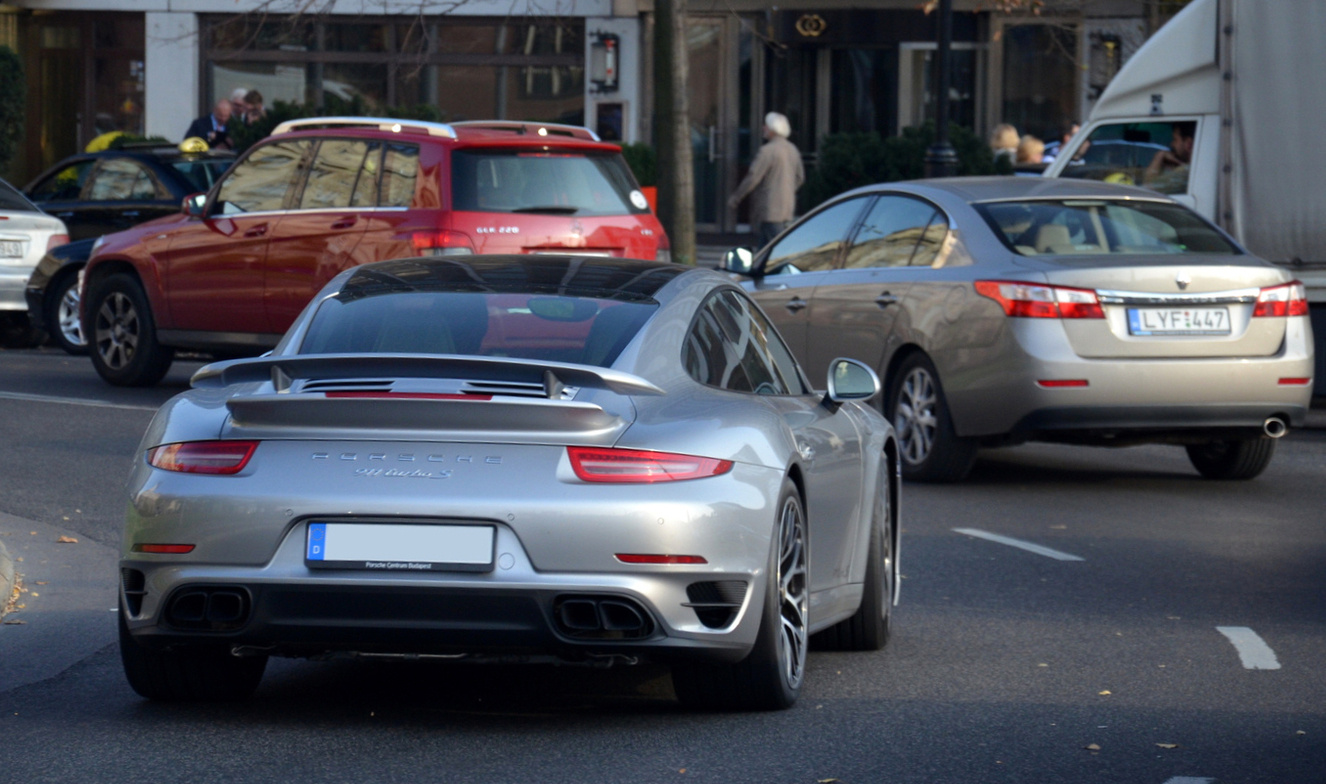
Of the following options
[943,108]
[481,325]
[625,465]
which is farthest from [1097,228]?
[943,108]

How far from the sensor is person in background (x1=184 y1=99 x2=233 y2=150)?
24547 millimetres

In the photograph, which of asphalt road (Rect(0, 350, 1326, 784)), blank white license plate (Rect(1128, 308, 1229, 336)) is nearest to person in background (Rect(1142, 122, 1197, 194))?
blank white license plate (Rect(1128, 308, 1229, 336))

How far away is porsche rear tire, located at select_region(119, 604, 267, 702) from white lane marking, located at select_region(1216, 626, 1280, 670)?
3120mm

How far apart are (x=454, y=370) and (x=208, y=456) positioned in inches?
25.9

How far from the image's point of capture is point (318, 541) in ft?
17.3

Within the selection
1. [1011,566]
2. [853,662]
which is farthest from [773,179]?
[853,662]

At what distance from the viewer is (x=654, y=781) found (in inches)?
201

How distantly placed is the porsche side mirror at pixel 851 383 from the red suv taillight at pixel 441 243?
261 inches

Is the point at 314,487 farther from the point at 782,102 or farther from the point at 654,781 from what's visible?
the point at 782,102

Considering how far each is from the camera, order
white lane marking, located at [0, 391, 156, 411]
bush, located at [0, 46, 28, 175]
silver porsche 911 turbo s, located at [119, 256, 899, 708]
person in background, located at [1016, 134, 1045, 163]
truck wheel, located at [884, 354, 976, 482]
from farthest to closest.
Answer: bush, located at [0, 46, 28, 175]
person in background, located at [1016, 134, 1045, 163]
white lane marking, located at [0, 391, 156, 411]
truck wheel, located at [884, 354, 976, 482]
silver porsche 911 turbo s, located at [119, 256, 899, 708]

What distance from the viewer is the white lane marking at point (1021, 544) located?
9.19 m

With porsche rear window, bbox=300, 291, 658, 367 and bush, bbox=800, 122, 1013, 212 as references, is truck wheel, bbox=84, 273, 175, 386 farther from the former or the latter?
bush, bbox=800, 122, 1013, 212

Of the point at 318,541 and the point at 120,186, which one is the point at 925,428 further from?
the point at 120,186

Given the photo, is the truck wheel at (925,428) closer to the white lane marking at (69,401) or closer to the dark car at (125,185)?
the white lane marking at (69,401)
